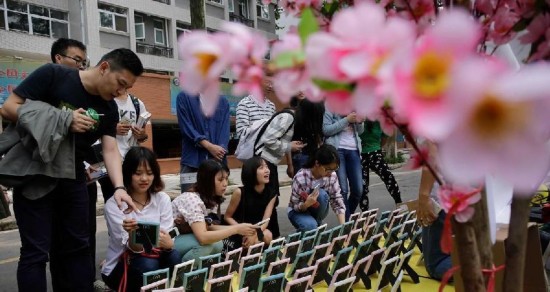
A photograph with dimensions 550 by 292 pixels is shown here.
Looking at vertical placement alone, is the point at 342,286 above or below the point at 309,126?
below

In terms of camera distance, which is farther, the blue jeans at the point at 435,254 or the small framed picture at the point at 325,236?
the small framed picture at the point at 325,236

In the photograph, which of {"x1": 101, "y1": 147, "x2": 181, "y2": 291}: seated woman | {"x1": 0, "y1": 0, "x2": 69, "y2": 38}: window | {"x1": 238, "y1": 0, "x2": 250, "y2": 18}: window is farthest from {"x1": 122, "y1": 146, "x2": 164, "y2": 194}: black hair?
{"x1": 238, "y1": 0, "x2": 250, "y2": 18}: window

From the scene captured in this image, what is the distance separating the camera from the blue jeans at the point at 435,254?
289 cm

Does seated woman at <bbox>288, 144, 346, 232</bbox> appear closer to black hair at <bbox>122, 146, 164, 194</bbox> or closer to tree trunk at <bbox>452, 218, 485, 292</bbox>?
black hair at <bbox>122, 146, 164, 194</bbox>

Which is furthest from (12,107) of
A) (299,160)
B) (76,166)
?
(299,160)

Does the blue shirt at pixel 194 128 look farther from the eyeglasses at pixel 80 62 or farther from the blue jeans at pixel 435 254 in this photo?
the blue jeans at pixel 435 254

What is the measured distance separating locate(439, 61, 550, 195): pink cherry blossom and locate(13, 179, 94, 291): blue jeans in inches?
90.8

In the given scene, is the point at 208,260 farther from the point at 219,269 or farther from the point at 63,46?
the point at 63,46

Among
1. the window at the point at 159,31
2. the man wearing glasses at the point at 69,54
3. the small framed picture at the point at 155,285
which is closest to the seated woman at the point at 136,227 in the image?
the small framed picture at the point at 155,285

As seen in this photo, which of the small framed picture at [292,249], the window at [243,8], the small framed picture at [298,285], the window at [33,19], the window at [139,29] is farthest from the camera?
the window at [243,8]

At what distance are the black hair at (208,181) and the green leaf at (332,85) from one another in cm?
308

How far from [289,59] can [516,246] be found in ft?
1.98

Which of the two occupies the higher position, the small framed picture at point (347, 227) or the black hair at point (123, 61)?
the black hair at point (123, 61)

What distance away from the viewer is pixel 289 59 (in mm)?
486
